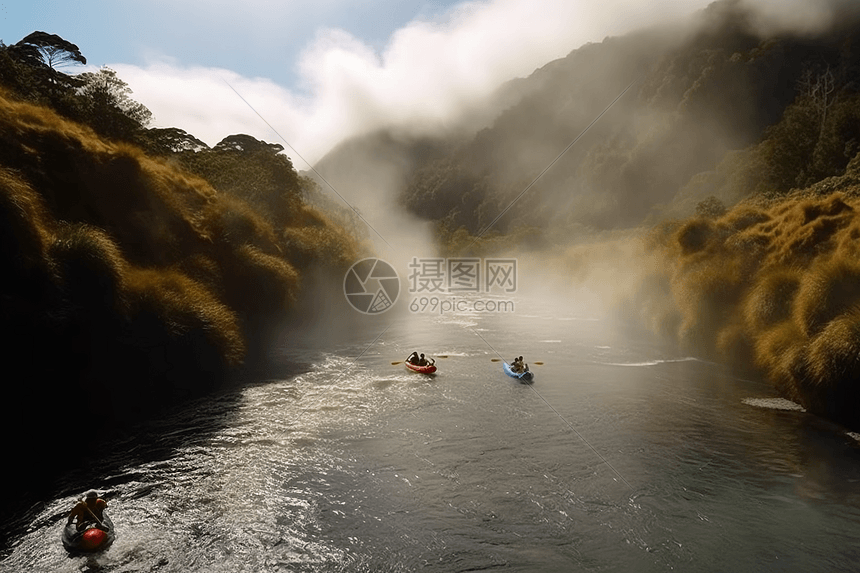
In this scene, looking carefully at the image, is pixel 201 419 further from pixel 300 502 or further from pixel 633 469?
pixel 633 469

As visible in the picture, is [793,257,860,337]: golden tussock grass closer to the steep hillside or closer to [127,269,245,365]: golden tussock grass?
the steep hillside

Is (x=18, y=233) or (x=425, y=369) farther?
(x=425, y=369)

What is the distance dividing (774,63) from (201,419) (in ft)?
629

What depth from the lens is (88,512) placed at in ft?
39.6

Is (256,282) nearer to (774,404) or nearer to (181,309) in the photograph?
(181,309)

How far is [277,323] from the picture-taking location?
1446 inches

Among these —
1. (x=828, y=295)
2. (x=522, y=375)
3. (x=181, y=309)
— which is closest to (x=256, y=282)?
(x=181, y=309)

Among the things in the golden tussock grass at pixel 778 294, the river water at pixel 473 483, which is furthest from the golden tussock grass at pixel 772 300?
the river water at pixel 473 483

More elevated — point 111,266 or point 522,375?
point 111,266

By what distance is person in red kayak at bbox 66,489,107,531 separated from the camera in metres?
12.0

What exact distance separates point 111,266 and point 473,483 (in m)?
17.6

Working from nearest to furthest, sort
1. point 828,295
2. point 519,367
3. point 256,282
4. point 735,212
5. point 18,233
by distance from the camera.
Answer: point 18,233
point 828,295
point 519,367
point 256,282
point 735,212

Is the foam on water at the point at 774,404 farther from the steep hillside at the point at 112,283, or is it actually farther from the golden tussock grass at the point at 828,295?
the steep hillside at the point at 112,283

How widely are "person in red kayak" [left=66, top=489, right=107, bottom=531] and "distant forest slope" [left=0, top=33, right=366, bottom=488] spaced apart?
4.63 meters
